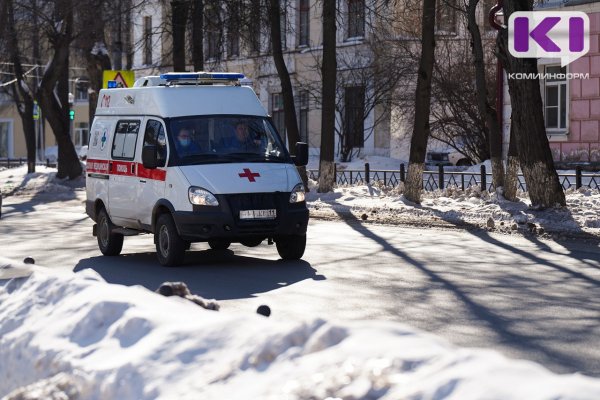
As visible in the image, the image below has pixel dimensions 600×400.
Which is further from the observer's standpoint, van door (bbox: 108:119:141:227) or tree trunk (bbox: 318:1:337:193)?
tree trunk (bbox: 318:1:337:193)

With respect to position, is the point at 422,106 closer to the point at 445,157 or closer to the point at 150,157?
the point at 150,157

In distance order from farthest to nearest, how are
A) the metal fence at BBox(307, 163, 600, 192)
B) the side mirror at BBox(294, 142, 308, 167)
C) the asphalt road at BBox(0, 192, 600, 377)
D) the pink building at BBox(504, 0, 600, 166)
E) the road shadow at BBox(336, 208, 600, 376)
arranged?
the pink building at BBox(504, 0, 600, 166)
the metal fence at BBox(307, 163, 600, 192)
the side mirror at BBox(294, 142, 308, 167)
the asphalt road at BBox(0, 192, 600, 377)
the road shadow at BBox(336, 208, 600, 376)

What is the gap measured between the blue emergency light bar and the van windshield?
2.52 feet

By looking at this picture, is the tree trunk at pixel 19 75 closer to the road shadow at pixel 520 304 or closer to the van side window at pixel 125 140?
the van side window at pixel 125 140

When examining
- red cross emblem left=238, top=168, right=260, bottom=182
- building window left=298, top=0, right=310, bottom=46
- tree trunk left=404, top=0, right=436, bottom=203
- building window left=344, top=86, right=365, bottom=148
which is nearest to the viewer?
red cross emblem left=238, top=168, right=260, bottom=182

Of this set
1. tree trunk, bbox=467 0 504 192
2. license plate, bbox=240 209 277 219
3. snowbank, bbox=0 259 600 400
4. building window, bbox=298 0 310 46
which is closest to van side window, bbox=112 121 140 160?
license plate, bbox=240 209 277 219

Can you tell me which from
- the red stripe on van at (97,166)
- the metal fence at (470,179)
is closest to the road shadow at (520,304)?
the red stripe on van at (97,166)

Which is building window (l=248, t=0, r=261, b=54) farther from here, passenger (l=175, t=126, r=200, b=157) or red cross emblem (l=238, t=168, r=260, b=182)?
red cross emblem (l=238, t=168, r=260, b=182)

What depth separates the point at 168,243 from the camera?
14.5 m

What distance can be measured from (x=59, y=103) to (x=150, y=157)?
26.3 m

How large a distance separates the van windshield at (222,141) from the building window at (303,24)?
3824 cm

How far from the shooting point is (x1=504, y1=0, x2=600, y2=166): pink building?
33781 mm

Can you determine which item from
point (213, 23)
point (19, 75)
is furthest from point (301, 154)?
point (19, 75)

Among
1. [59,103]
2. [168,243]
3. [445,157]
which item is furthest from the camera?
[445,157]
